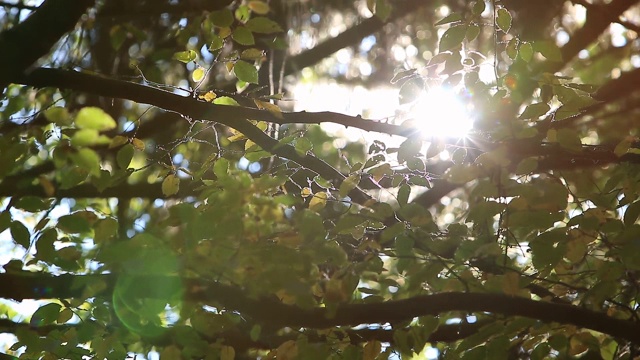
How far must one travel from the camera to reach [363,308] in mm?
1798

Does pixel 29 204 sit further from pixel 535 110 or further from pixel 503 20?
pixel 503 20

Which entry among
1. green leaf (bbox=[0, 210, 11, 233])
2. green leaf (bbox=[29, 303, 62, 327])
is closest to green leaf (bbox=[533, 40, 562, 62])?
green leaf (bbox=[0, 210, 11, 233])

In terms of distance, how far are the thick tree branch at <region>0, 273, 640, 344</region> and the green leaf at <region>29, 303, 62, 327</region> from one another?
690 mm

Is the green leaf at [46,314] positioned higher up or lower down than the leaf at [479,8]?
lower down

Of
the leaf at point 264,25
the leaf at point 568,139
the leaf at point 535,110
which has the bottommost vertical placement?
the leaf at point 568,139

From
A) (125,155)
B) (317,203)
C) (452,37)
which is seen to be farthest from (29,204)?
(452,37)

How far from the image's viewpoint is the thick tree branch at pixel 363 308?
171 cm

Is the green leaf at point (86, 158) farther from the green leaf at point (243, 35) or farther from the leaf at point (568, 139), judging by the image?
the leaf at point (568, 139)

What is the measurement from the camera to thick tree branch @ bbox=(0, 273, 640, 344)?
67.5 inches

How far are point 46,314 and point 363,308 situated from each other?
54.7 inches

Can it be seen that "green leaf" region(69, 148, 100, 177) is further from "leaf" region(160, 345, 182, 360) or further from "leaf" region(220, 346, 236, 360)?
"leaf" region(220, 346, 236, 360)

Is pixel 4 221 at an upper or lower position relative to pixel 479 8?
lower

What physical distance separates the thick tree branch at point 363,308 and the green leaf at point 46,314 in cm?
69

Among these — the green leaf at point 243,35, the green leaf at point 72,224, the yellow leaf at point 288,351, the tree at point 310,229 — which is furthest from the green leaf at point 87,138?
the yellow leaf at point 288,351
